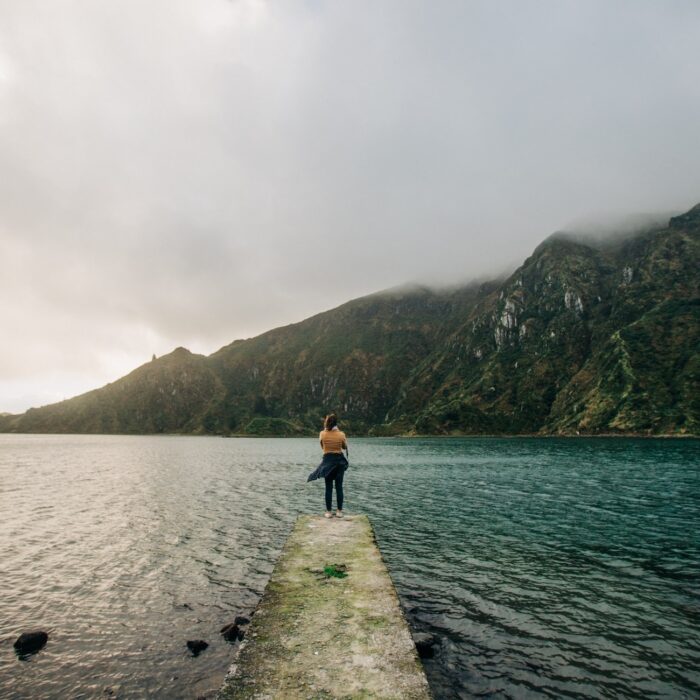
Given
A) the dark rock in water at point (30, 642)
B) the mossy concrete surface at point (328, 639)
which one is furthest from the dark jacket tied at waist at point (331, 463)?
the dark rock in water at point (30, 642)

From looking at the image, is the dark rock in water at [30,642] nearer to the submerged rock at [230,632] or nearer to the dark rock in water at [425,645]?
the submerged rock at [230,632]

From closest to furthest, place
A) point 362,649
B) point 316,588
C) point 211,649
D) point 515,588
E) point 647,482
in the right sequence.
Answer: point 362,649 → point 316,588 → point 211,649 → point 515,588 → point 647,482

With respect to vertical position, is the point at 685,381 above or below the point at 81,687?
above

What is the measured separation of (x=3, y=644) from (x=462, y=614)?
14981 millimetres

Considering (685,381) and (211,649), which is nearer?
(211,649)

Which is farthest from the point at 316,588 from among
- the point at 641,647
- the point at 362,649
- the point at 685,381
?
the point at 685,381

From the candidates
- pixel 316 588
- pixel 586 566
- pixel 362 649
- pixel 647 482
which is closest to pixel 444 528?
pixel 586 566

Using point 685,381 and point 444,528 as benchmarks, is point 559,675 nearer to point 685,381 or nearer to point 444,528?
point 444,528

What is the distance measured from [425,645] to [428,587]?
5535 mm

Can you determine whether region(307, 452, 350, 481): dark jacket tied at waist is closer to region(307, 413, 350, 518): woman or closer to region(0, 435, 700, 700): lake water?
region(307, 413, 350, 518): woman

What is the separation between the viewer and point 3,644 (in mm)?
14289

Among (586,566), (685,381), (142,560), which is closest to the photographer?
(586,566)

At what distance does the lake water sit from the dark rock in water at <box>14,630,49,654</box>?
13.0 inches

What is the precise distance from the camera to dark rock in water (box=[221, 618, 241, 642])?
14629 mm
